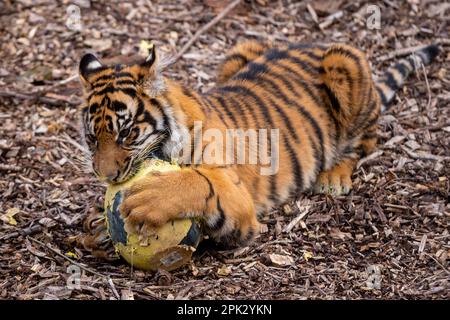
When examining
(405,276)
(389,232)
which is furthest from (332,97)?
(405,276)

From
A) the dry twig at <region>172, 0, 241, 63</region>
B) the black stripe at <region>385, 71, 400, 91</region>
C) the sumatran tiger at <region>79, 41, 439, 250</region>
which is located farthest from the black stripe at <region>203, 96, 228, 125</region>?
the black stripe at <region>385, 71, 400, 91</region>

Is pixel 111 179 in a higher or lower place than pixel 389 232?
higher

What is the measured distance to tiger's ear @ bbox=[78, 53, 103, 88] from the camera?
5328 mm

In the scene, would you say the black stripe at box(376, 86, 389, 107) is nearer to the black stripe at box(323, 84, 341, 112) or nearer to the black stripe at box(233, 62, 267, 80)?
the black stripe at box(323, 84, 341, 112)

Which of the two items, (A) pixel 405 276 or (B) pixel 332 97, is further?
(B) pixel 332 97

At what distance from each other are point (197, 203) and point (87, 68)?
129 cm

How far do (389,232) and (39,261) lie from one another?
2565 mm

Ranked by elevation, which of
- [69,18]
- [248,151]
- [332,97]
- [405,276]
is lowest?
[405,276]

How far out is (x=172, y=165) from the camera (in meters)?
5.12

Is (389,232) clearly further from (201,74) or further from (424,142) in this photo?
(201,74)

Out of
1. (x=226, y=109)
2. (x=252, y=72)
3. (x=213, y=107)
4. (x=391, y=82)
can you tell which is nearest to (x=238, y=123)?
(x=226, y=109)

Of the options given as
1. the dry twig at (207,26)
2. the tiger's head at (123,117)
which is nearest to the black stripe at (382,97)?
the dry twig at (207,26)

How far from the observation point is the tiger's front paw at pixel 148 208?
15.7ft

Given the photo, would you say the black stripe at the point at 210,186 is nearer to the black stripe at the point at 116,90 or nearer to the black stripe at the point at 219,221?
the black stripe at the point at 219,221
